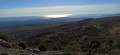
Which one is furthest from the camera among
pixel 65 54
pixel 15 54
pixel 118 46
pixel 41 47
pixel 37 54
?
pixel 118 46

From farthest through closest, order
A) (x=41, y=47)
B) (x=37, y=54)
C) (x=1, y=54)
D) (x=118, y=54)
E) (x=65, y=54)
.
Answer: (x=41, y=47), (x=118, y=54), (x=65, y=54), (x=37, y=54), (x=1, y=54)

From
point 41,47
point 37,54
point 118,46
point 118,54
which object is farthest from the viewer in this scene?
point 118,46

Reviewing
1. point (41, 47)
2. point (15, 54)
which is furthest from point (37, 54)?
point (41, 47)

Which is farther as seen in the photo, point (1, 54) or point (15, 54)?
point (15, 54)

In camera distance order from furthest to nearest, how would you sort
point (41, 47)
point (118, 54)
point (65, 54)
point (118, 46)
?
point (118, 46), point (41, 47), point (118, 54), point (65, 54)

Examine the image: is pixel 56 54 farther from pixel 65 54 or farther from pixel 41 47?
pixel 41 47

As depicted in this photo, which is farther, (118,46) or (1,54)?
(118,46)

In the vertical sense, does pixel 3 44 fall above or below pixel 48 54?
above

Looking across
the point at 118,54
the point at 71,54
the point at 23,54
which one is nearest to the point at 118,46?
the point at 118,54

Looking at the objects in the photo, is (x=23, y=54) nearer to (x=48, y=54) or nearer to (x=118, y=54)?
(x=48, y=54)
